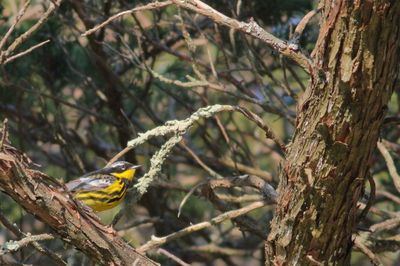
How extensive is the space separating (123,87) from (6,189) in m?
2.24

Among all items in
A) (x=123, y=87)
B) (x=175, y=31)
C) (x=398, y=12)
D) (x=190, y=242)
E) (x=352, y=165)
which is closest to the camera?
(x=398, y=12)

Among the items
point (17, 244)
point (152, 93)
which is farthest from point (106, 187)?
point (17, 244)

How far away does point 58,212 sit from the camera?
2.79 meters

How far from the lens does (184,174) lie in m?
7.09

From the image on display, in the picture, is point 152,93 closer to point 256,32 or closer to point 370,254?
point 370,254

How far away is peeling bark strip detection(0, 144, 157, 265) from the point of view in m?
2.71

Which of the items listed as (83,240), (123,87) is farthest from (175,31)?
(83,240)

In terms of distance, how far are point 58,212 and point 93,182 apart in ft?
6.06

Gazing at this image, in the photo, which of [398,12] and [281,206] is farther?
[281,206]

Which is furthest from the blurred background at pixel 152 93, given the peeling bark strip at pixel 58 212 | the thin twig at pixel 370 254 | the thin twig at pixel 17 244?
the thin twig at pixel 17 244

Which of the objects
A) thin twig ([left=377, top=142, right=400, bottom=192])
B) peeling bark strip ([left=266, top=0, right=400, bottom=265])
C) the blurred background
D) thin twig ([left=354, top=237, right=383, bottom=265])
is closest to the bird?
the blurred background

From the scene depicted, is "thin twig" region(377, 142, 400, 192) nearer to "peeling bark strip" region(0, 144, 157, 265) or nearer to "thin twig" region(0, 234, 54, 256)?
"peeling bark strip" region(0, 144, 157, 265)

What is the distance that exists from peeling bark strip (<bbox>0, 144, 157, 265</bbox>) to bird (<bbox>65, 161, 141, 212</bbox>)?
165cm

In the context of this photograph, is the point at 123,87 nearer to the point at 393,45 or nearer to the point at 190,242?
the point at 190,242
